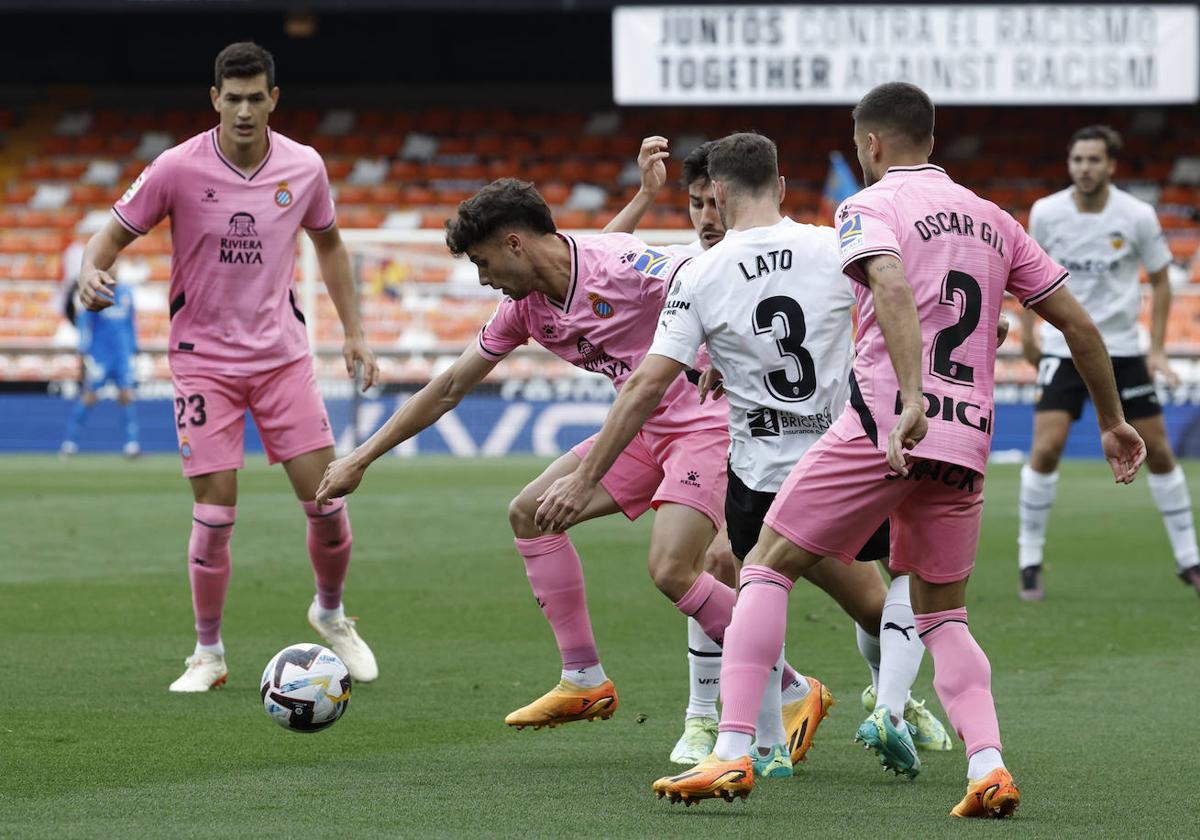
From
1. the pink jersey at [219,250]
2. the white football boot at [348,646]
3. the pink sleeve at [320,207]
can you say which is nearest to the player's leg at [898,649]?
the white football boot at [348,646]

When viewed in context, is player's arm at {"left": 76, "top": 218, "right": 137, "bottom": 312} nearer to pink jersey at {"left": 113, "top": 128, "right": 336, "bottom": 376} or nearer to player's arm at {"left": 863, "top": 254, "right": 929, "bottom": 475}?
pink jersey at {"left": 113, "top": 128, "right": 336, "bottom": 376}

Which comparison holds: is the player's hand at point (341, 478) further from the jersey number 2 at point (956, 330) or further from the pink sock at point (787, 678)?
the jersey number 2 at point (956, 330)

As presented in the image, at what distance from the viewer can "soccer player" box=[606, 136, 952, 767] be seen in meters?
4.90

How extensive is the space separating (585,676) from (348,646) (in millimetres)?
1612

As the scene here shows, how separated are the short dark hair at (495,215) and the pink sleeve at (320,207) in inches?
75.3

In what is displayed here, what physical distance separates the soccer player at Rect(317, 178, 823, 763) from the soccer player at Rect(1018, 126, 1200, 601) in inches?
159

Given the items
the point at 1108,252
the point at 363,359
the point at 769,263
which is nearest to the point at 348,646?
the point at 363,359

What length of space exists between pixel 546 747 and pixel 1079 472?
14296 mm

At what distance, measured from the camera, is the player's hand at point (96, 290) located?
657 centimetres

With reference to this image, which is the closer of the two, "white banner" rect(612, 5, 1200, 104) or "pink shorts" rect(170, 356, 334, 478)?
"pink shorts" rect(170, 356, 334, 478)

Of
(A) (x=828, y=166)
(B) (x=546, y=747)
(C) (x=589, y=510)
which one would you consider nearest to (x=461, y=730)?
(B) (x=546, y=747)

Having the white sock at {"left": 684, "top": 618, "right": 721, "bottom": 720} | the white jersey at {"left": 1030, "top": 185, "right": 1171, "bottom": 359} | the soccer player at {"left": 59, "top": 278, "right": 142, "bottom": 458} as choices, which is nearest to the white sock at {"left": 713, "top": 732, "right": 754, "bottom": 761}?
the white sock at {"left": 684, "top": 618, "right": 721, "bottom": 720}

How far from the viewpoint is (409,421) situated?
558 centimetres

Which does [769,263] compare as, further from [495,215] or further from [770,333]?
[495,215]
